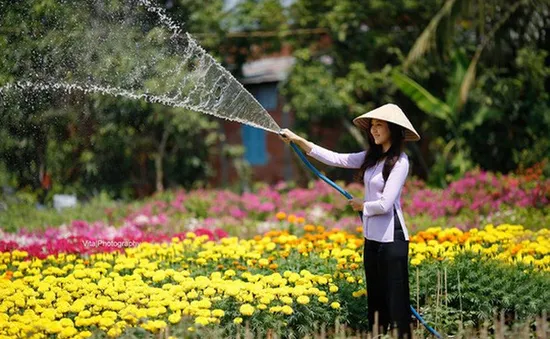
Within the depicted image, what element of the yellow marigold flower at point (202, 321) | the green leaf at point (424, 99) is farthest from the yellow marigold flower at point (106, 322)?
the green leaf at point (424, 99)

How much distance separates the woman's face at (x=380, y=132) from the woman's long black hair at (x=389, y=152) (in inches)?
1.1

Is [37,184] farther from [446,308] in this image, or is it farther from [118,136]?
[446,308]

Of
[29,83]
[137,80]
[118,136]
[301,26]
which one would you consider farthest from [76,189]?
[29,83]

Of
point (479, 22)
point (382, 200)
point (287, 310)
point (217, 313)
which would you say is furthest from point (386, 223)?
point (479, 22)

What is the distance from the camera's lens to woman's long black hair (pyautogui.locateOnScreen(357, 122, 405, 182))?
5.25 m

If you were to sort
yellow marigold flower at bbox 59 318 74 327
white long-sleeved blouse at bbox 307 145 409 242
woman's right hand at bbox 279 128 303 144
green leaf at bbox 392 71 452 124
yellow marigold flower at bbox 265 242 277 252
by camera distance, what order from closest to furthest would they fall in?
yellow marigold flower at bbox 59 318 74 327 → white long-sleeved blouse at bbox 307 145 409 242 → woman's right hand at bbox 279 128 303 144 → yellow marigold flower at bbox 265 242 277 252 → green leaf at bbox 392 71 452 124

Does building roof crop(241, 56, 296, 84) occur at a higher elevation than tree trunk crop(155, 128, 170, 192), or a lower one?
higher

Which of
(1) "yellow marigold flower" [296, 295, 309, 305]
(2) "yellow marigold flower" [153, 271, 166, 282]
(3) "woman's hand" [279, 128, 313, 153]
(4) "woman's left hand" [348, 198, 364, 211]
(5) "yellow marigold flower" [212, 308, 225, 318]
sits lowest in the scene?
(5) "yellow marigold flower" [212, 308, 225, 318]

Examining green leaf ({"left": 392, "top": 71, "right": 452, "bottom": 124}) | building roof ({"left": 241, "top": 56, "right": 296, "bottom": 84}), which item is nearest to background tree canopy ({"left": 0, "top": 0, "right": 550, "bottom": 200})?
green leaf ({"left": 392, "top": 71, "right": 452, "bottom": 124})

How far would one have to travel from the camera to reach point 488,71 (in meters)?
15.3

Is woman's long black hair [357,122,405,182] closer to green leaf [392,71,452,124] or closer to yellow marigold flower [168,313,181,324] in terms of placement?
yellow marigold flower [168,313,181,324]

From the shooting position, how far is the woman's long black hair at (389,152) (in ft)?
17.2

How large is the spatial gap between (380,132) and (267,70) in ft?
52.5

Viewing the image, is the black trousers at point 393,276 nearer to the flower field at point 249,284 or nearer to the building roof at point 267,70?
the flower field at point 249,284
